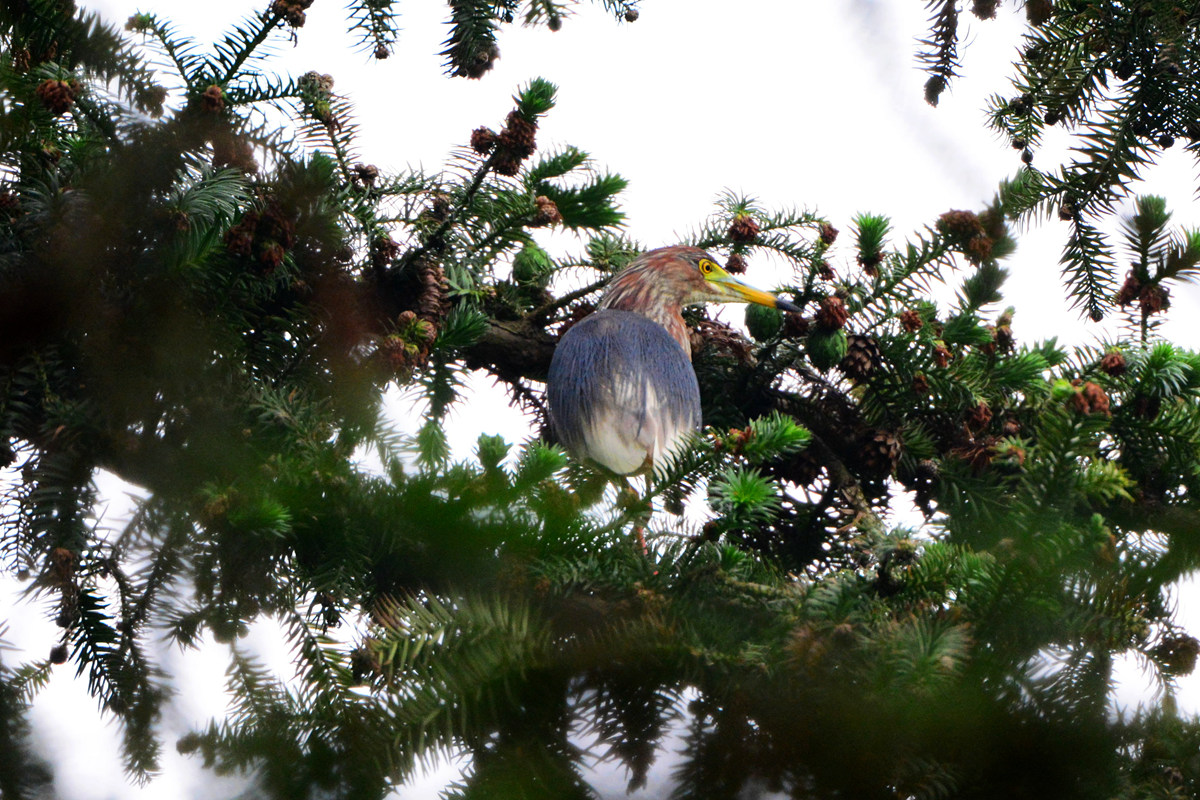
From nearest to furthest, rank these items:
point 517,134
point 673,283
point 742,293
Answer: point 517,134 → point 742,293 → point 673,283

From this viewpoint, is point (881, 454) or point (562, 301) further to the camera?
point (562, 301)

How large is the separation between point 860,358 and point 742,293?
0.75m

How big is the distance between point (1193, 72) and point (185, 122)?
163cm

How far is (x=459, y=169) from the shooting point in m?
1.94

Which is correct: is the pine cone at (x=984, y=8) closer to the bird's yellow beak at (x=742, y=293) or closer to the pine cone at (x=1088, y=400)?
the bird's yellow beak at (x=742, y=293)

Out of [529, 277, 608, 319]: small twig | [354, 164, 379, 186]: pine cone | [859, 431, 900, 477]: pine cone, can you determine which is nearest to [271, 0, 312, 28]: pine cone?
[354, 164, 379, 186]: pine cone

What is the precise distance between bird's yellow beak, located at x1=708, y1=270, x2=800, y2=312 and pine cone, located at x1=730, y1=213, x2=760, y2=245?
0.48 feet

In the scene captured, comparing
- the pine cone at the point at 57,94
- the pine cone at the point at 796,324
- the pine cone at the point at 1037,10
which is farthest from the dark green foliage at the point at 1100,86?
the pine cone at the point at 57,94

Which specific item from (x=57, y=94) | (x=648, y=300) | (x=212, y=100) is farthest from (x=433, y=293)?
(x=648, y=300)

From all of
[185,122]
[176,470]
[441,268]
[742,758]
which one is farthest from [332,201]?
[742,758]

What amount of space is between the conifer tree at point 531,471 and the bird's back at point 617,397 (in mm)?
145

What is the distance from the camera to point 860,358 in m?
2.06

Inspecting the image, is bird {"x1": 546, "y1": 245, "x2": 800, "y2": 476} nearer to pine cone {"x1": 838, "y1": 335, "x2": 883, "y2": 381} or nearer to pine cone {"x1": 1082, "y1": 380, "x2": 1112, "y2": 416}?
pine cone {"x1": 838, "y1": 335, "x2": 883, "y2": 381}

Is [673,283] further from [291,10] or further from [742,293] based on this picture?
[291,10]
